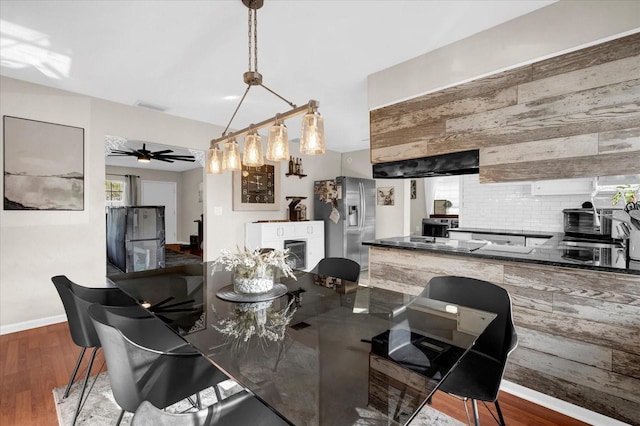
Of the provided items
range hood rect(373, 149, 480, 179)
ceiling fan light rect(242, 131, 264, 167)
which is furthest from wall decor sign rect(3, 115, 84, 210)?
range hood rect(373, 149, 480, 179)

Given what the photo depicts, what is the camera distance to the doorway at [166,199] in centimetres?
929

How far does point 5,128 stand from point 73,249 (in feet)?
4.31

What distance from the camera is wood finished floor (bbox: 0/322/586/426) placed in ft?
5.77

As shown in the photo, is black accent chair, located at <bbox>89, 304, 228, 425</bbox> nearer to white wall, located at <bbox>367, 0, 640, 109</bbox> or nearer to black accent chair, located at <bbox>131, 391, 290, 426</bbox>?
black accent chair, located at <bbox>131, 391, 290, 426</bbox>

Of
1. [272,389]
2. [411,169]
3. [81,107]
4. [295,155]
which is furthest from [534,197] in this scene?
[81,107]

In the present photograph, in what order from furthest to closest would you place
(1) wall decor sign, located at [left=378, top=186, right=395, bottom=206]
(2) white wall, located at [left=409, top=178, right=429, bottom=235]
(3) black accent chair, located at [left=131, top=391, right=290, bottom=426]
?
(2) white wall, located at [left=409, top=178, right=429, bottom=235] → (1) wall decor sign, located at [left=378, top=186, right=395, bottom=206] → (3) black accent chair, located at [left=131, top=391, right=290, bottom=426]

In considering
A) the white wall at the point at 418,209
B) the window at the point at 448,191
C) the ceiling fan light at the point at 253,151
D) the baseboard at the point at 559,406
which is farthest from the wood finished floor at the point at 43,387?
the white wall at the point at 418,209

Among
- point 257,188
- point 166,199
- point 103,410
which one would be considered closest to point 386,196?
point 257,188

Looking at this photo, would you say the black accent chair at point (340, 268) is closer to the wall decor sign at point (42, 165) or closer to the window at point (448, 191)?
the wall decor sign at point (42, 165)

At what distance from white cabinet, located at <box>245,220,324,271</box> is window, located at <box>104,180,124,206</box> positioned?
609 centimetres

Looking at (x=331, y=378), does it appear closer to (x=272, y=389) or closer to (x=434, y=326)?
(x=272, y=389)

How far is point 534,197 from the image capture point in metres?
4.18

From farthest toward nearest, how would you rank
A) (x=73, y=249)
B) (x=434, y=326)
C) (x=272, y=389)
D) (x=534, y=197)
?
(x=534, y=197)
(x=73, y=249)
(x=434, y=326)
(x=272, y=389)

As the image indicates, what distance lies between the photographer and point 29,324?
310 cm
